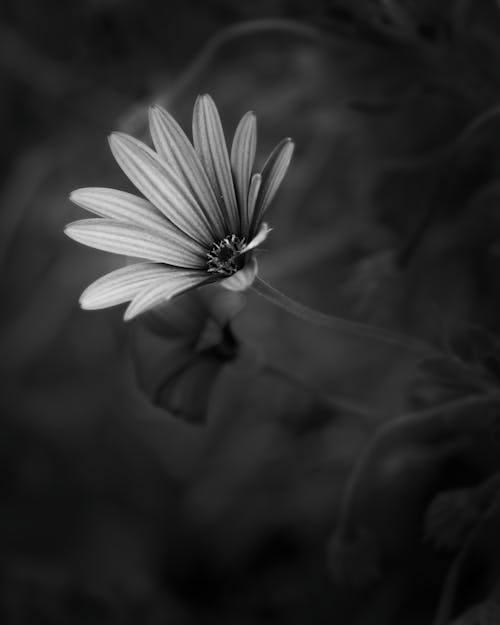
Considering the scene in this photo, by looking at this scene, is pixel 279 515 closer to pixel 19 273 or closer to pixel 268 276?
pixel 268 276

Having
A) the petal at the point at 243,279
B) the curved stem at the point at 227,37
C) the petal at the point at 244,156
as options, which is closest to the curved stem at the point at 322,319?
the petal at the point at 243,279

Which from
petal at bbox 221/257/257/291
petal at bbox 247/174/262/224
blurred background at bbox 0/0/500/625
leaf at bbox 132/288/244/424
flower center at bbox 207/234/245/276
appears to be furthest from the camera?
blurred background at bbox 0/0/500/625

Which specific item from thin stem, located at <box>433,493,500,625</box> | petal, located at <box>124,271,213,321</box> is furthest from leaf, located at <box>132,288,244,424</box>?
thin stem, located at <box>433,493,500,625</box>

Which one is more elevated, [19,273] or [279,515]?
[19,273]

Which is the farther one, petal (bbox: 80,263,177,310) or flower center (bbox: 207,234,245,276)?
flower center (bbox: 207,234,245,276)

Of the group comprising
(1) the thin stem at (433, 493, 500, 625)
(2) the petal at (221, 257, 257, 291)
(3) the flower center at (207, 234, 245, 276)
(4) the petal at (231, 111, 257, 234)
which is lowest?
(1) the thin stem at (433, 493, 500, 625)

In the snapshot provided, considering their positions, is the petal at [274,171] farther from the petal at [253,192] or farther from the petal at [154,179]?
the petal at [154,179]

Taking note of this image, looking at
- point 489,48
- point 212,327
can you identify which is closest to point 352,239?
point 489,48

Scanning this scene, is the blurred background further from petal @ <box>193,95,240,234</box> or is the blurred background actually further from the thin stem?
petal @ <box>193,95,240,234</box>
